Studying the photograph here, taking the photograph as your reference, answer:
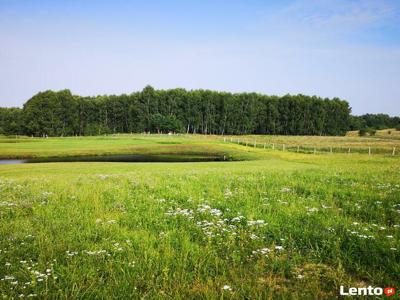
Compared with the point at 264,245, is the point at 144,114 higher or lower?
higher

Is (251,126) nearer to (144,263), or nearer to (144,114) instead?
(144,114)

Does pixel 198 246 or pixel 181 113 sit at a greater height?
pixel 181 113

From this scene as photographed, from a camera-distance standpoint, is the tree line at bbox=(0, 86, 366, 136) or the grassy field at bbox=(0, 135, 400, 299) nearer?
the grassy field at bbox=(0, 135, 400, 299)

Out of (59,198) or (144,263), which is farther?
(59,198)

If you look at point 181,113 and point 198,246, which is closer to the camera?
point 198,246

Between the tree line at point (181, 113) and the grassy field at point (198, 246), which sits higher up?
the tree line at point (181, 113)

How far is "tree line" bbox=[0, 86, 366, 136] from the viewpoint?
157125mm

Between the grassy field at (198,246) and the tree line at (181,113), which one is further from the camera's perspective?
the tree line at (181,113)

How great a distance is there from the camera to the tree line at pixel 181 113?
157125 millimetres

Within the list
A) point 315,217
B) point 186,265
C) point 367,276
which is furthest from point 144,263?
point 315,217

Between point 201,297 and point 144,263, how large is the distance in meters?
1.67

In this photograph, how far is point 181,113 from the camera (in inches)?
6693

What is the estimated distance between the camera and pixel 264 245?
24.1 feet

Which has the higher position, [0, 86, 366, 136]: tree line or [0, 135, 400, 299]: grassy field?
[0, 86, 366, 136]: tree line
